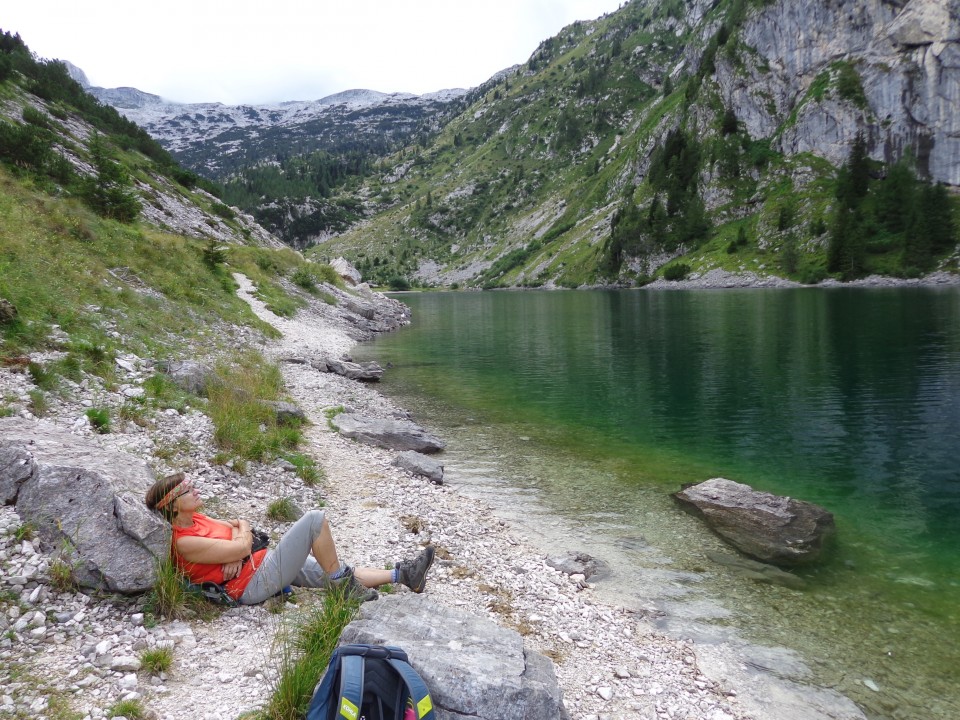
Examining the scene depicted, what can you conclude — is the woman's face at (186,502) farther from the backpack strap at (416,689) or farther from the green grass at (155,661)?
the backpack strap at (416,689)

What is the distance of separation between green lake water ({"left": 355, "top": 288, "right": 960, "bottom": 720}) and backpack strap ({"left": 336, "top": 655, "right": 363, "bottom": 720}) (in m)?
7.46

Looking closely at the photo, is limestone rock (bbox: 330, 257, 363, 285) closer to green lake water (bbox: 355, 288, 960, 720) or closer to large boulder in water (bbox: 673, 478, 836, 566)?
green lake water (bbox: 355, 288, 960, 720)

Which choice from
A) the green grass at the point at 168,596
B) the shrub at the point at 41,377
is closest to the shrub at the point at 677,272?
the shrub at the point at 41,377

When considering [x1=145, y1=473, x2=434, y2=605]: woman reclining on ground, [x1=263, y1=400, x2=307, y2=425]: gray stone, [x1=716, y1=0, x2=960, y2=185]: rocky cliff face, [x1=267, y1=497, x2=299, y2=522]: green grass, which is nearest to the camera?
[x1=145, y1=473, x2=434, y2=605]: woman reclining on ground

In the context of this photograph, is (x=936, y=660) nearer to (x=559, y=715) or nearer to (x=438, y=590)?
(x=559, y=715)

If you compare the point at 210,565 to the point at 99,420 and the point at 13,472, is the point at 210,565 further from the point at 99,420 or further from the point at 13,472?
the point at 99,420

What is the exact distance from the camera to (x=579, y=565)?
12.2m

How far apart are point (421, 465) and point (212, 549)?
33.4 ft

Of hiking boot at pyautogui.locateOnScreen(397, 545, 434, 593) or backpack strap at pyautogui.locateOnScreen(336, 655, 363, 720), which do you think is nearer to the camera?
backpack strap at pyautogui.locateOnScreen(336, 655, 363, 720)

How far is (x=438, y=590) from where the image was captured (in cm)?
1016

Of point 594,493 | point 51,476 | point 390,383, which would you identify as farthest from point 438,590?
point 390,383

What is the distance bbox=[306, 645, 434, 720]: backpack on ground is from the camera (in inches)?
195

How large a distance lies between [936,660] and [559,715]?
7957 mm

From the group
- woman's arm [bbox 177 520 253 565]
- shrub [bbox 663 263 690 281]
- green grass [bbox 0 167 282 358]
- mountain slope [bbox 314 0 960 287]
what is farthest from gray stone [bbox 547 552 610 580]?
shrub [bbox 663 263 690 281]
